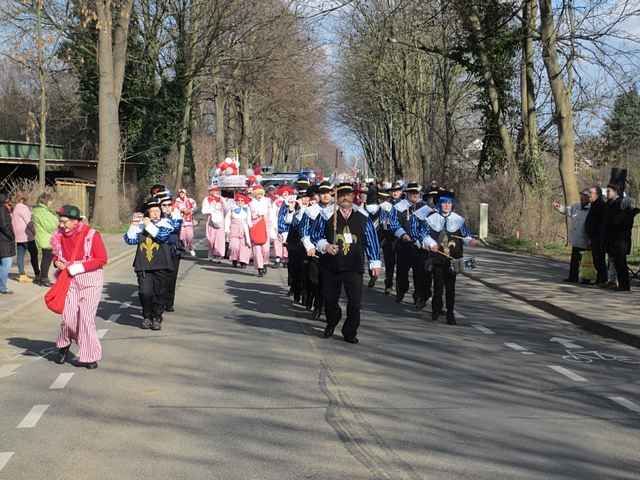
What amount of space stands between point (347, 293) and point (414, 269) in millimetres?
3596

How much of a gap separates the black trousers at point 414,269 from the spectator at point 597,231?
12.3ft

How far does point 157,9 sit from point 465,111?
22747 millimetres

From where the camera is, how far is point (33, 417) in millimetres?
7328

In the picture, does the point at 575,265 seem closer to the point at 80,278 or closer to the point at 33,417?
the point at 80,278

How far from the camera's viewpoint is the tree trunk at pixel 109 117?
1238 inches

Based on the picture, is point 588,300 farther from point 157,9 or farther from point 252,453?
point 157,9

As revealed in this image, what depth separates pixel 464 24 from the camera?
102 ft

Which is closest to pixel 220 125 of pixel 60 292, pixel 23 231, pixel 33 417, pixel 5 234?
pixel 23 231

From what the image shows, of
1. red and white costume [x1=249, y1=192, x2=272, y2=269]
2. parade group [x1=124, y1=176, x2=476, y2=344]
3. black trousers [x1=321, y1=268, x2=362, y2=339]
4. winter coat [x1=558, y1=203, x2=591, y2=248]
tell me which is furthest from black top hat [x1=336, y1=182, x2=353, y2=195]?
red and white costume [x1=249, y1=192, x2=272, y2=269]

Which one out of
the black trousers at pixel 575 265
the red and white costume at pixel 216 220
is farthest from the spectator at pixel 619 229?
the red and white costume at pixel 216 220

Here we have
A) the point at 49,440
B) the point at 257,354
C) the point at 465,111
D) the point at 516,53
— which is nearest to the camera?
the point at 49,440

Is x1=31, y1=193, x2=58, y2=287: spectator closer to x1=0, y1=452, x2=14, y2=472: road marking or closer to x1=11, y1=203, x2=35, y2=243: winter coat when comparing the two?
x1=11, y1=203, x2=35, y2=243: winter coat

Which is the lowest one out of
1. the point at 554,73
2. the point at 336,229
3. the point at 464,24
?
the point at 336,229

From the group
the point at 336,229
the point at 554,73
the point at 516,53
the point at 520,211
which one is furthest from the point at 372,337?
the point at 516,53
